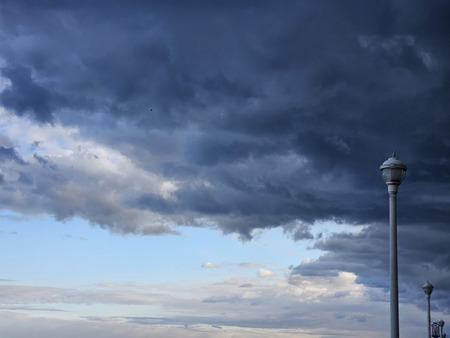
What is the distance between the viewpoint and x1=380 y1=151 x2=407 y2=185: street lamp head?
20188mm

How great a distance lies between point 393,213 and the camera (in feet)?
64.8

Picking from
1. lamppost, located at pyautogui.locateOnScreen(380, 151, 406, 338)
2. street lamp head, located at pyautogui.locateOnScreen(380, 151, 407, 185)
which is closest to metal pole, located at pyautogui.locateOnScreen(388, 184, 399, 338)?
lamppost, located at pyautogui.locateOnScreen(380, 151, 406, 338)

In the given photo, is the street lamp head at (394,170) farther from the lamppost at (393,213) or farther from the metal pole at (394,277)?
the metal pole at (394,277)

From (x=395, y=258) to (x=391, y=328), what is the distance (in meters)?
1.78

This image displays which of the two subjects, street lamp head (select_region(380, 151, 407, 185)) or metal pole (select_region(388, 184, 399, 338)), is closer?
metal pole (select_region(388, 184, 399, 338))

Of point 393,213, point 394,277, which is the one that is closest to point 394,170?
point 393,213

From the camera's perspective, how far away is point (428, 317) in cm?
4181

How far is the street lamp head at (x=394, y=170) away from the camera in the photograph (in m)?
20.2

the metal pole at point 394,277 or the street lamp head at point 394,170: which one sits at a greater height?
the street lamp head at point 394,170

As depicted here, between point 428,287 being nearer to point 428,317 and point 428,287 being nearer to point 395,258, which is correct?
point 428,317

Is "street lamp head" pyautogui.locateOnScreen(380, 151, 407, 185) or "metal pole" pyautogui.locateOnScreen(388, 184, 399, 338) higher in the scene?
"street lamp head" pyautogui.locateOnScreen(380, 151, 407, 185)

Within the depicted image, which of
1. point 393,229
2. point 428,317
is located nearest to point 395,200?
point 393,229

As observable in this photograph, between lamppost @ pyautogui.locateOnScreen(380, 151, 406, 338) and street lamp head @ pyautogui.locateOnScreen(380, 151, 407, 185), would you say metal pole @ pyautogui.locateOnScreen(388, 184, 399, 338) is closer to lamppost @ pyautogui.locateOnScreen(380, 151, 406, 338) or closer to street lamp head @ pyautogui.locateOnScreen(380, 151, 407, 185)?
lamppost @ pyautogui.locateOnScreen(380, 151, 406, 338)

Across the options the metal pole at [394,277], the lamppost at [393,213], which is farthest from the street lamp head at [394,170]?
the metal pole at [394,277]
